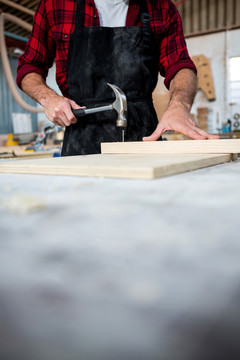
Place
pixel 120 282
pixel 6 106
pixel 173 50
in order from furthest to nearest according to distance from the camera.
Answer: pixel 6 106
pixel 173 50
pixel 120 282

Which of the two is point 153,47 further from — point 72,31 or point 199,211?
point 199,211

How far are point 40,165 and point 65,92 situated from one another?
47.5 inches

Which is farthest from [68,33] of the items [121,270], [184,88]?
[121,270]

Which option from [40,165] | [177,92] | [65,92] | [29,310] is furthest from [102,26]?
[29,310]

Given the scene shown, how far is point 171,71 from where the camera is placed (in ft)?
5.51

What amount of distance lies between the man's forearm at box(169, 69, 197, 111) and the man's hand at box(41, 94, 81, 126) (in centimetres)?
48

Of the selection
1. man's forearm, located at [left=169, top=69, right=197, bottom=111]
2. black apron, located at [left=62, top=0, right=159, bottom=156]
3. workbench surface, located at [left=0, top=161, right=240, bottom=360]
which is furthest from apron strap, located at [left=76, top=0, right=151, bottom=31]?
workbench surface, located at [left=0, top=161, right=240, bottom=360]

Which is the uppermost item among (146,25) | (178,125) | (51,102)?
(146,25)

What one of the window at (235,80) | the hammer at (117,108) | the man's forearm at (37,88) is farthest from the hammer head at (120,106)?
the window at (235,80)

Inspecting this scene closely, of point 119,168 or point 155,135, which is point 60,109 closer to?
point 155,135

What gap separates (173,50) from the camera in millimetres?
1684

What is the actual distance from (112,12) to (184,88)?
607mm

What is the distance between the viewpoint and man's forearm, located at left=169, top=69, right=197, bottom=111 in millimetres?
1474

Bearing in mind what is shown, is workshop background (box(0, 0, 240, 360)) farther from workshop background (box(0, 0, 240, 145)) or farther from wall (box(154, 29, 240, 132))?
wall (box(154, 29, 240, 132))
